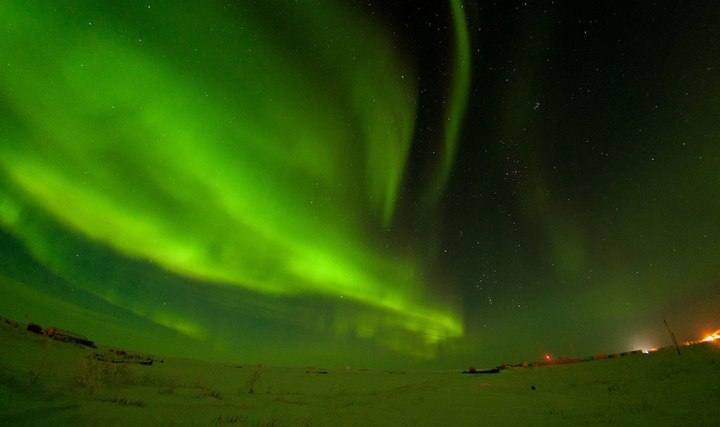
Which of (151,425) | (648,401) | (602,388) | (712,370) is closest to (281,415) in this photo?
(151,425)

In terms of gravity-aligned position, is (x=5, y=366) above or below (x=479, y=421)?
below

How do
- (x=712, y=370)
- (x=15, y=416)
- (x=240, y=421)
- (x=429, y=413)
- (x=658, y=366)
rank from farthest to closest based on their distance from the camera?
1. (x=658, y=366)
2. (x=712, y=370)
3. (x=429, y=413)
4. (x=240, y=421)
5. (x=15, y=416)

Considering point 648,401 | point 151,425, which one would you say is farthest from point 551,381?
point 151,425

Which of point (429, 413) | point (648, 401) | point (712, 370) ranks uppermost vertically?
point (712, 370)

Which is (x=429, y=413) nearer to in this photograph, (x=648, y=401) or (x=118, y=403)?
(x=648, y=401)

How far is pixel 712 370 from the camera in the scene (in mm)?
12578

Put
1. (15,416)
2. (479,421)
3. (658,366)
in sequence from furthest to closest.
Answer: (658,366) → (479,421) → (15,416)

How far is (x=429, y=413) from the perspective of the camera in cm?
909

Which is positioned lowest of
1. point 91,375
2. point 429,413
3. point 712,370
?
point 91,375

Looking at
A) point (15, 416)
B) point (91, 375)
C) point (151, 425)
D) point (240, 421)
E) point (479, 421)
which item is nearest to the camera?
point (15, 416)

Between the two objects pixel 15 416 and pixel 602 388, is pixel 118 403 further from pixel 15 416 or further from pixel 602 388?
pixel 602 388

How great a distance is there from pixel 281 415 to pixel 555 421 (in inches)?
258

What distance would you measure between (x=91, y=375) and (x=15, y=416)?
265 inches

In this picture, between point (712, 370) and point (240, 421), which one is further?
point (712, 370)
